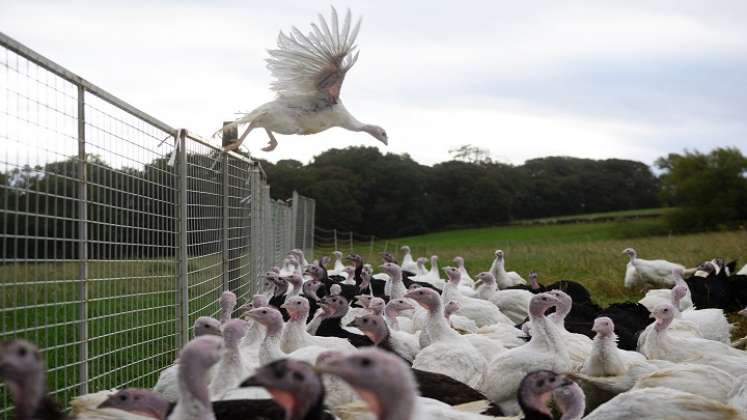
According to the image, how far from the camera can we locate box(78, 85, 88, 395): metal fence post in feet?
15.4

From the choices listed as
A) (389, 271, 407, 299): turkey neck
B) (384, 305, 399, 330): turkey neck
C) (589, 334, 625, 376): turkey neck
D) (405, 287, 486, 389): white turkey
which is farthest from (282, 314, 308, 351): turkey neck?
(389, 271, 407, 299): turkey neck

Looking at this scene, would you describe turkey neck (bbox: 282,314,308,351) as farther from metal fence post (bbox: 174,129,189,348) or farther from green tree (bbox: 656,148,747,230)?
green tree (bbox: 656,148,747,230)

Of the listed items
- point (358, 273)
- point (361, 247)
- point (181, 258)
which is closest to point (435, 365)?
point (181, 258)

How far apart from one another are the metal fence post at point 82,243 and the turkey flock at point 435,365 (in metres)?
0.37

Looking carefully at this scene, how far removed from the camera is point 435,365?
664cm

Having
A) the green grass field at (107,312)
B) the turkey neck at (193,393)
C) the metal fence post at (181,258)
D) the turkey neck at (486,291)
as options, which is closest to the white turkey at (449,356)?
the metal fence post at (181,258)

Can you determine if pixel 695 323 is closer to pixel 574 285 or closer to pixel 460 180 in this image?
pixel 574 285

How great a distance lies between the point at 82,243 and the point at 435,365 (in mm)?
2969

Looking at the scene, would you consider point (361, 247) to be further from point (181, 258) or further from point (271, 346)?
point (271, 346)

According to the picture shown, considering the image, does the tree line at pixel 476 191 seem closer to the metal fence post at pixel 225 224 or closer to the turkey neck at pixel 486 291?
the turkey neck at pixel 486 291

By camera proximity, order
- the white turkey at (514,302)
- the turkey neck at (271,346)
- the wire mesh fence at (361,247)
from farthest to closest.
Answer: the wire mesh fence at (361,247) → the white turkey at (514,302) → the turkey neck at (271,346)

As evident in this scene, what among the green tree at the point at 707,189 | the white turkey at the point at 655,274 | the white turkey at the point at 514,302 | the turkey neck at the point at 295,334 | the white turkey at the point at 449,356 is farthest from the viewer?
the green tree at the point at 707,189

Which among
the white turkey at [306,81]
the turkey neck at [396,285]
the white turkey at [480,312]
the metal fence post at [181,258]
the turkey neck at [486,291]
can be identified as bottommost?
the white turkey at [480,312]

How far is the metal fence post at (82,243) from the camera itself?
15.4ft
